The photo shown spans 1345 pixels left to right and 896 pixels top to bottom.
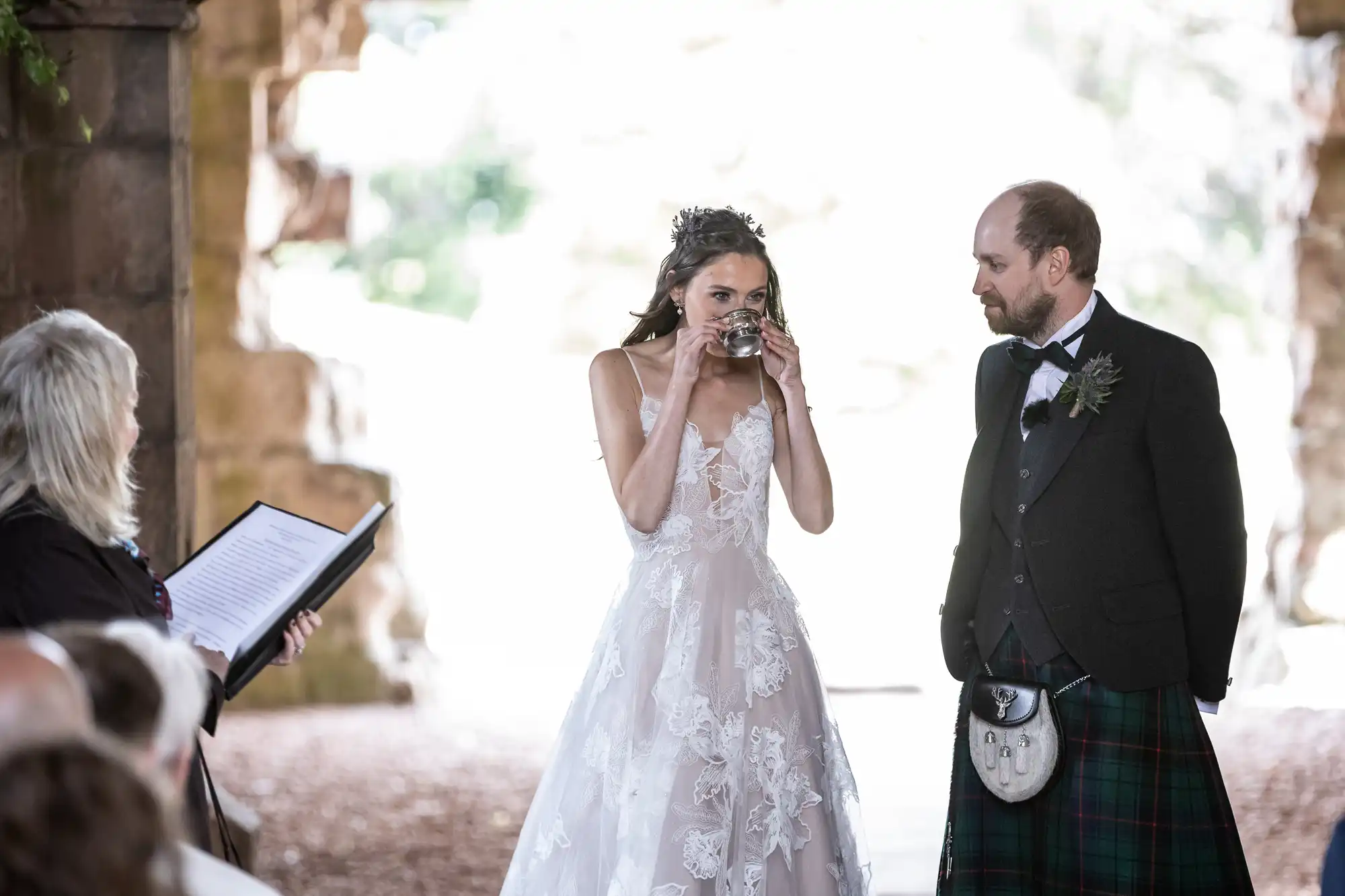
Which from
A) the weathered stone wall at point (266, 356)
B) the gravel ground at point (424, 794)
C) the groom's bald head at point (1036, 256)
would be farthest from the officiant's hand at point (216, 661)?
the weathered stone wall at point (266, 356)

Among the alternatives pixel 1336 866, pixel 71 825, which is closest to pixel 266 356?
pixel 1336 866

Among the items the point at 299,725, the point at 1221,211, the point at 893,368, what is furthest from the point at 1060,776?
the point at 1221,211

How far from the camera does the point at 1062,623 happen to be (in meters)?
2.85

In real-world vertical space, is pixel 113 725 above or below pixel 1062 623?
above

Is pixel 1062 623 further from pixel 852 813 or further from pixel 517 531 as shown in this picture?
pixel 517 531

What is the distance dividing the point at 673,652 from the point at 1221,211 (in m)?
11.0

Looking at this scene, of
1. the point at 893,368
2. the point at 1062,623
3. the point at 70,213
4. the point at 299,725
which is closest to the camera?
the point at 1062,623

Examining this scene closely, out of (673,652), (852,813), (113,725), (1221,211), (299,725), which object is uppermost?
(1221,211)

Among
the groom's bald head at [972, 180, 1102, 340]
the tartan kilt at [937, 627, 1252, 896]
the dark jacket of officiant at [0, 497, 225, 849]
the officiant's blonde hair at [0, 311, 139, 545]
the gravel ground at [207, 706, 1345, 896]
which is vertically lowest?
the gravel ground at [207, 706, 1345, 896]

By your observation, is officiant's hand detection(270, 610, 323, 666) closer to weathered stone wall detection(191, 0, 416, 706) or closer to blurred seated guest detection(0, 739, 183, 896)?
blurred seated guest detection(0, 739, 183, 896)

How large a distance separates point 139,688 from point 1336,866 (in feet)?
4.39

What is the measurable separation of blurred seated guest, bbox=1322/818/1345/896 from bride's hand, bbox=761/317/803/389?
1641 millimetres

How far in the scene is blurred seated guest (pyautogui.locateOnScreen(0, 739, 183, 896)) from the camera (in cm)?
104

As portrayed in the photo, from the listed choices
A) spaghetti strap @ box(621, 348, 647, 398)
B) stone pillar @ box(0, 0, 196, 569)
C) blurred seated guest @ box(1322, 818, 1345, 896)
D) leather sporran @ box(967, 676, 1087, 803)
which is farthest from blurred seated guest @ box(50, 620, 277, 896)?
stone pillar @ box(0, 0, 196, 569)
